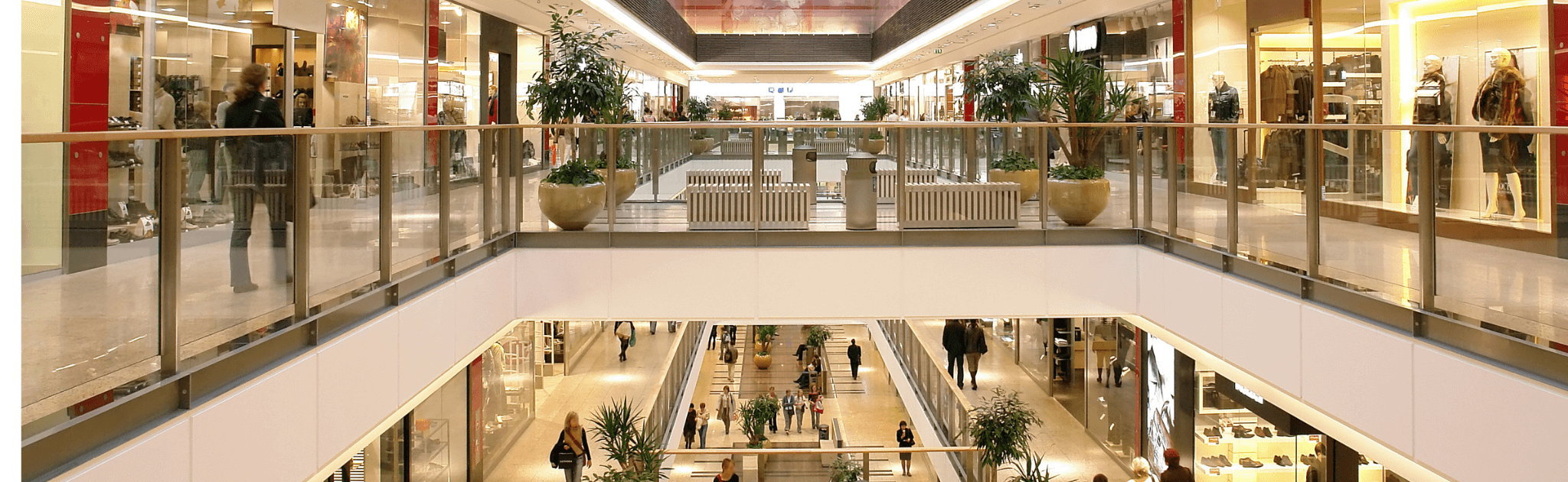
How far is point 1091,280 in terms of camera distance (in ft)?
28.0

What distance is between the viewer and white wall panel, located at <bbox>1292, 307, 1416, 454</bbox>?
473cm

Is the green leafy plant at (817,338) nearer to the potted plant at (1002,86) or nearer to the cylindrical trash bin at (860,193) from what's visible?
the potted plant at (1002,86)

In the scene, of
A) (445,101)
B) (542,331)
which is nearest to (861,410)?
(542,331)

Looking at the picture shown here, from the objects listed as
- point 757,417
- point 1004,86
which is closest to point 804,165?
point 1004,86

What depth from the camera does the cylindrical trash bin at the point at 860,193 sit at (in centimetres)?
838

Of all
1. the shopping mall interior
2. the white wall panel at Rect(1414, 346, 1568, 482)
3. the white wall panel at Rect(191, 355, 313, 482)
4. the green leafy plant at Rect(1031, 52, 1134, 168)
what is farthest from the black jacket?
the white wall panel at Rect(191, 355, 313, 482)

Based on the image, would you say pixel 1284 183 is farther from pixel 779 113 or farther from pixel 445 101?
pixel 779 113

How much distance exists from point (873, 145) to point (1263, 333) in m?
3.13

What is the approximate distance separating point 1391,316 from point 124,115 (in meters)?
8.13

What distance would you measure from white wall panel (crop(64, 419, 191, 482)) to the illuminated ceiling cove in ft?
101

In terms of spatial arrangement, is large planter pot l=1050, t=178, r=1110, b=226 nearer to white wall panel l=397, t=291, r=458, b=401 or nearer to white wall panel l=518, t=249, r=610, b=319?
white wall panel l=518, t=249, r=610, b=319

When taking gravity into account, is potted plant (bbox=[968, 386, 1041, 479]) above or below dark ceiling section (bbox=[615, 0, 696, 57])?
below

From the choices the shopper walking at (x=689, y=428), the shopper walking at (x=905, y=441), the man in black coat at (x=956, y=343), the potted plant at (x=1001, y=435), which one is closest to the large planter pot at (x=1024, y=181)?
the potted plant at (x=1001, y=435)

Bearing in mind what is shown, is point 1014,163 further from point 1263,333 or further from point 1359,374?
point 1359,374
